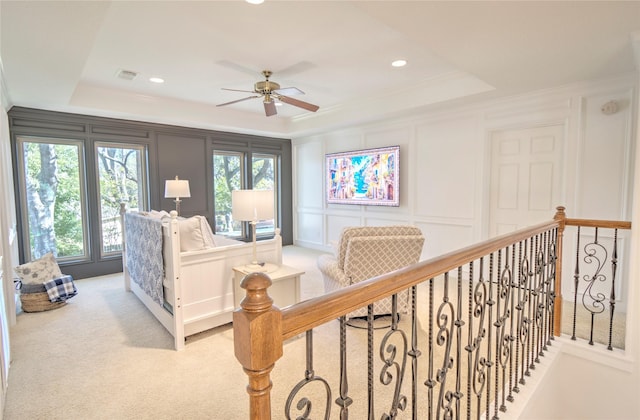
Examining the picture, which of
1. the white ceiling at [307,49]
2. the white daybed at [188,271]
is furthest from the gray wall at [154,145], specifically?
the white daybed at [188,271]

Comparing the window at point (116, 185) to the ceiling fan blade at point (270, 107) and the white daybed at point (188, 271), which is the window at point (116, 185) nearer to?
the white daybed at point (188, 271)

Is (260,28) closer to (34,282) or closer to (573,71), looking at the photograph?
(573,71)

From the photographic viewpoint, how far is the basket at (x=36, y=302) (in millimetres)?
3570

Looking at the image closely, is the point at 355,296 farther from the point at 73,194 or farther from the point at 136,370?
the point at 73,194

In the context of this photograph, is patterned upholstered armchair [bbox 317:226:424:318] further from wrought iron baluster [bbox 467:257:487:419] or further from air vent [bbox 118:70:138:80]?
air vent [bbox 118:70:138:80]

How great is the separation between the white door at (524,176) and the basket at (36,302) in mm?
5405

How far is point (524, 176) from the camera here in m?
4.11

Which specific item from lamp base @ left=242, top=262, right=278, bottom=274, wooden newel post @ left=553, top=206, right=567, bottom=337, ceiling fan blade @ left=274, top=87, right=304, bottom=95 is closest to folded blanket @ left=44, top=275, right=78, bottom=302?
lamp base @ left=242, top=262, right=278, bottom=274

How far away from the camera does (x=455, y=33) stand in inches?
93.5

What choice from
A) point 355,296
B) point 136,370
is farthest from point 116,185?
point 355,296

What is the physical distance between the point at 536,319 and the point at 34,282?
4919mm

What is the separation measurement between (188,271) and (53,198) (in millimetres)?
3284

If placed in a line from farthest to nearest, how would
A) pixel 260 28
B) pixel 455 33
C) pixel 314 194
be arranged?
1. pixel 314 194
2. pixel 260 28
3. pixel 455 33

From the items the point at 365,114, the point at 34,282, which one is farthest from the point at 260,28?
the point at 34,282
